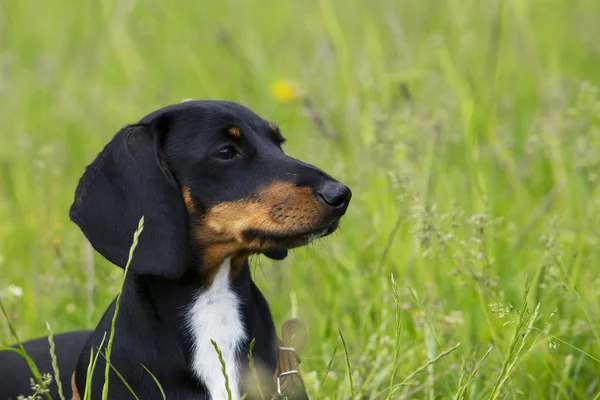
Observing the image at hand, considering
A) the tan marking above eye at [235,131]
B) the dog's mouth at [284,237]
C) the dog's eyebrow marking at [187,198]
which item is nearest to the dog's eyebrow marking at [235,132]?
the tan marking above eye at [235,131]

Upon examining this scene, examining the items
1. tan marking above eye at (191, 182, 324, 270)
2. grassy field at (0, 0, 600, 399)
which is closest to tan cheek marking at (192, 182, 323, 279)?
tan marking above eye at (191, 182, 324, 270)

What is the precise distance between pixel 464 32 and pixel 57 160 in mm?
2615

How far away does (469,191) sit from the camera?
477cm

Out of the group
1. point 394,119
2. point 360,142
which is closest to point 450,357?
point 394,119

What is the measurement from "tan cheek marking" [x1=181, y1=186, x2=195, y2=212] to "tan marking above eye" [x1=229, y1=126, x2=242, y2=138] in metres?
0.22

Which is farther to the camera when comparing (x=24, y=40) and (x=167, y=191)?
(x=24, y=40)

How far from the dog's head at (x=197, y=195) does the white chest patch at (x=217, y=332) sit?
9cm

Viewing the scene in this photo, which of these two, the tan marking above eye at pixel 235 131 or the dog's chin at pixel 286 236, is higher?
the tan marking above eye at pixel 235 131

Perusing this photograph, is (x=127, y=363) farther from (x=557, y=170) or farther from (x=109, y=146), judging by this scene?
(x=557, y=170)

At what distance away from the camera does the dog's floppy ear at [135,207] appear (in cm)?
271

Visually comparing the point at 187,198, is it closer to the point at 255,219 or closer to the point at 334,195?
the point at 255,219

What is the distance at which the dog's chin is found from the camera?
8.91 ft

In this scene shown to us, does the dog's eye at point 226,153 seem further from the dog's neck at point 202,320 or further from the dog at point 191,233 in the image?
the dog's neck at point 202,320

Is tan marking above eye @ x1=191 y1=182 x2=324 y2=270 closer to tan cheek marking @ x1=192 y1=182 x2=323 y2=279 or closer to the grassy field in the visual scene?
tan cheek marking @ x1=192 y1=182 x2=323 y2=279
